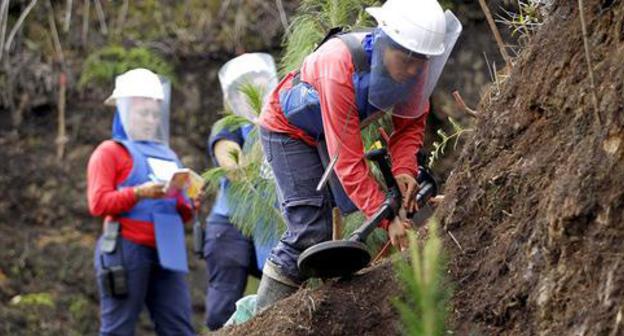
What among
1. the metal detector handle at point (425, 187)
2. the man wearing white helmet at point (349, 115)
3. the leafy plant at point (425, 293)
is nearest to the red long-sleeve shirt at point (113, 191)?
the man wearing white helmet at point (349, 115)

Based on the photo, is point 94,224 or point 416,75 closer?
point 416,75

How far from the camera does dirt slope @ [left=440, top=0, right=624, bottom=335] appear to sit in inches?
141

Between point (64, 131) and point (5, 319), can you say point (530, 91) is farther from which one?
Answer: point (64, 131)

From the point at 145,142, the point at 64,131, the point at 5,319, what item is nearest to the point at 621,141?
the point at 145,142

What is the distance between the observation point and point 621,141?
Result: 3613mm

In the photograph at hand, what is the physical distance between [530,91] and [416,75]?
805 mm

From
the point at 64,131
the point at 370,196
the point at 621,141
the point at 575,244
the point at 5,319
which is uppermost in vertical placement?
the point at 621,141

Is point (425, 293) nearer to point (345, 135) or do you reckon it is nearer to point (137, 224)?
point (345, 135)

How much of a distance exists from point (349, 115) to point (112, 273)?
10.5 ft

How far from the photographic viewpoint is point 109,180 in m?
7.82

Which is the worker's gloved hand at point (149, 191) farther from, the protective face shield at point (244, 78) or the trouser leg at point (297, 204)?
the trouser leg at point (297, 204)

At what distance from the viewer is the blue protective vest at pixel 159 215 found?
7.83m

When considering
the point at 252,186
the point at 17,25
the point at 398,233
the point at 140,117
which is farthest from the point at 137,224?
the point at 17,25

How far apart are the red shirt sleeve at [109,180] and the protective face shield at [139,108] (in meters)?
0.27
